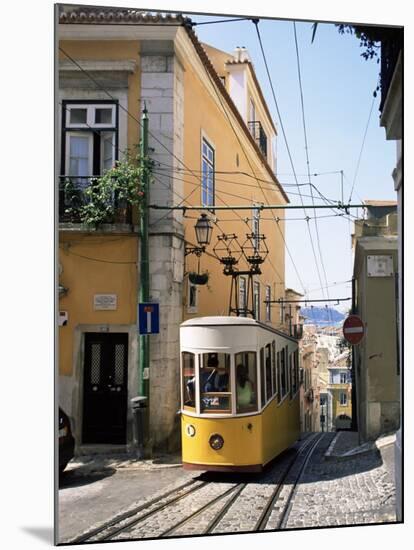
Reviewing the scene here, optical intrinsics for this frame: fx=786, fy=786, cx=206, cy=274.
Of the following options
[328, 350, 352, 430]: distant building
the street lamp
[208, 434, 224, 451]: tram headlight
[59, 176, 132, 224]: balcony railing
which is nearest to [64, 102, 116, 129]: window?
[59, 176, 132, 224]: balcony railing

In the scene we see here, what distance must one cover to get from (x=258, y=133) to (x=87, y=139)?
1298mm

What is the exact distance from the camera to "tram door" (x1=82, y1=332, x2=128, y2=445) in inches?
209

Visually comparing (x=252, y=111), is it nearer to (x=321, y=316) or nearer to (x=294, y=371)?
(x=321, y=316)

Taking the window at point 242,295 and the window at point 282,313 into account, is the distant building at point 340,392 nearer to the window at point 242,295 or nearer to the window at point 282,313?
the window at point 282,313

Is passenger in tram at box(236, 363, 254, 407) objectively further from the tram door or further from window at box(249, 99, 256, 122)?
window at box(249, 99, 256, 122)

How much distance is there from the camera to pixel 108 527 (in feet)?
16.8

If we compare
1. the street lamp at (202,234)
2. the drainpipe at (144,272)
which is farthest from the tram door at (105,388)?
the street lamp at (202,234)

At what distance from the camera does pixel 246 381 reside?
5586mm

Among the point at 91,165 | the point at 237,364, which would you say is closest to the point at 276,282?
the point at 237,364

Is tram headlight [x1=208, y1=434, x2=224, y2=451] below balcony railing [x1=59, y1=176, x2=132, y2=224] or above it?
below

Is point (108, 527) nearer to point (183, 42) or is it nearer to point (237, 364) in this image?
point (237, 364)

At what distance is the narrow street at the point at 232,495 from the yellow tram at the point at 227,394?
132 millimetres

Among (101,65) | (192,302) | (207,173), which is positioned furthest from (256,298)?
(101,65)

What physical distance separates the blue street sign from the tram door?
0.14 metres
